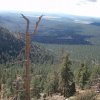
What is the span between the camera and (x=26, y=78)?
49.1 ft

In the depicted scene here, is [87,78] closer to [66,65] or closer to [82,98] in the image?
[66,65]

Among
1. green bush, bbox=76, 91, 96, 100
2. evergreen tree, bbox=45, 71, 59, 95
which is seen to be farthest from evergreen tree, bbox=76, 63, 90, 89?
green bush, bbox=76, 91, 96, 100

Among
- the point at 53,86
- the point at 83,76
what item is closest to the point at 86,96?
the point at 83,76

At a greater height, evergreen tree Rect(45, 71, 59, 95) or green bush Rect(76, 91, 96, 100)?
green bush Rect(76, 91, 96, 100)

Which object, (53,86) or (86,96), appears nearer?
(86,96)

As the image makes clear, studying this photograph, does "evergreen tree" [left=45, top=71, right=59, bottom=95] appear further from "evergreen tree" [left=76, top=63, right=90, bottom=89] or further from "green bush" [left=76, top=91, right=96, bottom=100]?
"green bush" [left=76, top=91, right=96, bottom=100]

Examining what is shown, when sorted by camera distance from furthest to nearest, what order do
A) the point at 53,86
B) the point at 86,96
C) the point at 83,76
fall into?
the point at 53,86 < the point at 83,76 < the point at 86,96

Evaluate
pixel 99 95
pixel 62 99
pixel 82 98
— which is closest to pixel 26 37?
pixel 82 98

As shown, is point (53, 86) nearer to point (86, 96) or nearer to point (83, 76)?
point (83, 76)

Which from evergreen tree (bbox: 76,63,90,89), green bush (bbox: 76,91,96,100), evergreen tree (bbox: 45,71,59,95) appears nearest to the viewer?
green bush (bbox: 76,91,96,100)

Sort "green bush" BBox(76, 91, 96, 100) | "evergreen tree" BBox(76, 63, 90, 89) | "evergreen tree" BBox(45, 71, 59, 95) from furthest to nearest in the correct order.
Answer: "evergreen tree" BBox(45, 71, 59, 95) → "evergreen tree" BBox(76, 63, 90, 89) → "green bush" BBox(76, 91, 96, 100)

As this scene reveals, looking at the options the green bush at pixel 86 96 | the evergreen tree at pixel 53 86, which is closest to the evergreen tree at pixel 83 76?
the evergreen tree at pixel 53 86

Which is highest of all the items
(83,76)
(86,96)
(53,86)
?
(86,96)

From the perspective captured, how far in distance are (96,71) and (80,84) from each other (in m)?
13.5
